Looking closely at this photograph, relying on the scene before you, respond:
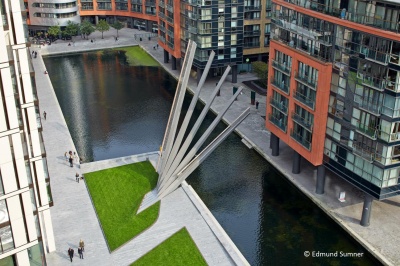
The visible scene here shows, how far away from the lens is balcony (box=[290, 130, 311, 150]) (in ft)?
171

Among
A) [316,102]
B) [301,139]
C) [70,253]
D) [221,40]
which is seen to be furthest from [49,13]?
[70,253]

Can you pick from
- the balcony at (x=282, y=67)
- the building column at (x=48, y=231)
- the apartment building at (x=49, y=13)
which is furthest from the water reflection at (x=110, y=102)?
the building column at (x=48, y=231)

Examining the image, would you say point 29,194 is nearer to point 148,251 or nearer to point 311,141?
point 148,251

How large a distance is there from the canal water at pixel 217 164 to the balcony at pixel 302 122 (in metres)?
7.76

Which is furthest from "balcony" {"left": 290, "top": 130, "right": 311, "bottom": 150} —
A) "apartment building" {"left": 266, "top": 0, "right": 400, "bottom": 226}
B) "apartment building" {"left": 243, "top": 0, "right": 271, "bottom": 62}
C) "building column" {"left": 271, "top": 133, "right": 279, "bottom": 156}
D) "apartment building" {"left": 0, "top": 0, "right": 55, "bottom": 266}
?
"apartment building" {"left": 243, "top": 0, "right": 271, "bottom": 62}

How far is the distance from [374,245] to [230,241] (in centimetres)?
1314

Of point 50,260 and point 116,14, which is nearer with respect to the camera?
point 50,260

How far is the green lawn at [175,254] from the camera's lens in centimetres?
4331

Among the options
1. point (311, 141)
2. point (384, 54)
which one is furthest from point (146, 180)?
point (384, 54)

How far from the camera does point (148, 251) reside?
147 feet

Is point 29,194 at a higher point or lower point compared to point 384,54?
lower

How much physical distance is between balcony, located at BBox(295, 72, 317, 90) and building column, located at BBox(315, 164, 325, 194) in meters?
8.52

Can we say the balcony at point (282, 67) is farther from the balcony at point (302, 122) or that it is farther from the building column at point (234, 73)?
the building column at point (234, 73)

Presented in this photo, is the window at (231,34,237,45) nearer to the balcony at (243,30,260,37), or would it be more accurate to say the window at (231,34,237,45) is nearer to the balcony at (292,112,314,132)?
the balcony at (243,30,260,37)
